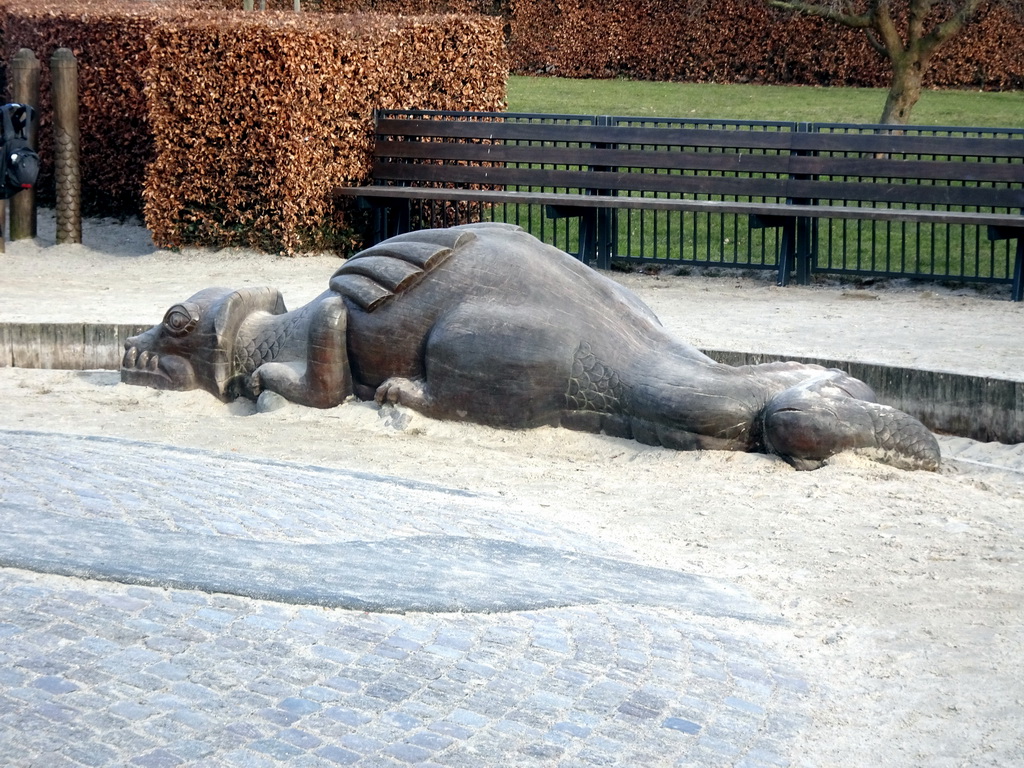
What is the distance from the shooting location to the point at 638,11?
26.0 meters

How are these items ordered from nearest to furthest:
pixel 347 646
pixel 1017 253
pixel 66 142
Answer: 1. pixel 347 646
2. pixel 1017 253
3. pixel 66 142

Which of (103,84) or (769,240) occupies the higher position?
(103,84)

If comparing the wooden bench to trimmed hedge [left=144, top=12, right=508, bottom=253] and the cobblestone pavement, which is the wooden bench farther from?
the cobblestone pavement

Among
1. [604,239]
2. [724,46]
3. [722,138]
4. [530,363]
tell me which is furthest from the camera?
[724,46]

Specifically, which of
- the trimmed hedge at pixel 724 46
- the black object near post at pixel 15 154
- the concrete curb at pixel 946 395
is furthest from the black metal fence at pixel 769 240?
the trimmed hedge at pixel 724 46

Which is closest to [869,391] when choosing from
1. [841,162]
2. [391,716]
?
[391,716]

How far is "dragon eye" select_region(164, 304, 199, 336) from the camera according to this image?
7.35m

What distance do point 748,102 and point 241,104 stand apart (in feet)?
41.9

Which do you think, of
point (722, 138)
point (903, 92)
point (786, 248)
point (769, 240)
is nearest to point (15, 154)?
point (722, 138)

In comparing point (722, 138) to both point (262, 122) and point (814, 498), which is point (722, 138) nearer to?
point (262, 122)

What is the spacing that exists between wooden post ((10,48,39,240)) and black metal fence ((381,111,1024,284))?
324cm

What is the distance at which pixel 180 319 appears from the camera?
7406mm

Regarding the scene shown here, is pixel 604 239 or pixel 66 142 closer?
pixel 604 239

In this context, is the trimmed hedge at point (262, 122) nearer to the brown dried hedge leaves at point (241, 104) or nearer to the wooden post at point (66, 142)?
the brown dried hedge leaves at point (241, 104)
